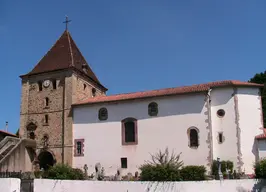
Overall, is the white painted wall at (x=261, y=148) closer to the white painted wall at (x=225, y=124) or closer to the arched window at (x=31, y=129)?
the white painted wall at (x=225, y=124)

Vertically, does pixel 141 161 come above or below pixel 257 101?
below

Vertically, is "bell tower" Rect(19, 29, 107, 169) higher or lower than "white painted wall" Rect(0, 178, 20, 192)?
higher

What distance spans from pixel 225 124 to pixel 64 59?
17.0m

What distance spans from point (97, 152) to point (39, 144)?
621 cm

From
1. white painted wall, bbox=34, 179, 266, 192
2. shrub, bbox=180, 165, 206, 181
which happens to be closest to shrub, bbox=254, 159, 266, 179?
white painted wall, bbox=34, 179, 266, 192

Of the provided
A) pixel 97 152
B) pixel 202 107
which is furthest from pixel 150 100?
pixel 97 152

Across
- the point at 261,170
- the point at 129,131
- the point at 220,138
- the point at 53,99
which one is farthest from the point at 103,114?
the point at 261,170

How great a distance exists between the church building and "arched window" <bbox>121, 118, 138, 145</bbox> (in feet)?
0.27

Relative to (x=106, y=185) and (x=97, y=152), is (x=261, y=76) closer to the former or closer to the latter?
(x=97, y=152)

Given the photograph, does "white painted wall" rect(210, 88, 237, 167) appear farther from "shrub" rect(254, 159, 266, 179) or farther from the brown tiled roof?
"shrub" rect(254, 159, 266, 179)

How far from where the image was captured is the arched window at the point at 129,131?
29.6 metres

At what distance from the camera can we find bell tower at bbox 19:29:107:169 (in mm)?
32281

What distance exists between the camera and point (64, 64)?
34500 mm

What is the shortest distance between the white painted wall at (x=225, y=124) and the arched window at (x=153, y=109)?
451 cm
